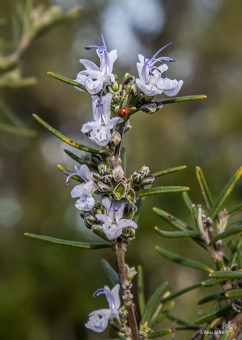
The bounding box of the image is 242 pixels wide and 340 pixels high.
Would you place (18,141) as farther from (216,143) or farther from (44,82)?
(216,143)

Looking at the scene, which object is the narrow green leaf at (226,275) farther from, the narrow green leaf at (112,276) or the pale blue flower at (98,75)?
the pale blue flower at (98,75)

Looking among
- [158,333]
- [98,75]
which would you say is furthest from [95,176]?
[158,333]

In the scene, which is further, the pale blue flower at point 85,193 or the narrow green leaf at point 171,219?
the narrow green leaf at point 171,219

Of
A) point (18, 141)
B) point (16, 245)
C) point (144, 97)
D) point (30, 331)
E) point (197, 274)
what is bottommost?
point (30, 331)

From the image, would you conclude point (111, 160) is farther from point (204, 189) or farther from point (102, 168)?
point (204, 189)

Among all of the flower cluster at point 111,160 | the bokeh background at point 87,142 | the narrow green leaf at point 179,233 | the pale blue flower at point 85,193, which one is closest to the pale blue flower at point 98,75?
the flower cluster at point 111,160

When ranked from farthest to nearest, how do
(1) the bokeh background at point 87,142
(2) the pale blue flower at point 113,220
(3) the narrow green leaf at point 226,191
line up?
(1) the bokeh background at point 87,142 < (3) the narrow green leaf at point 226,191 < (2) the pale blue flower at point 113,220

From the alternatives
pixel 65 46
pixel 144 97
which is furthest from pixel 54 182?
pixel 144 97
